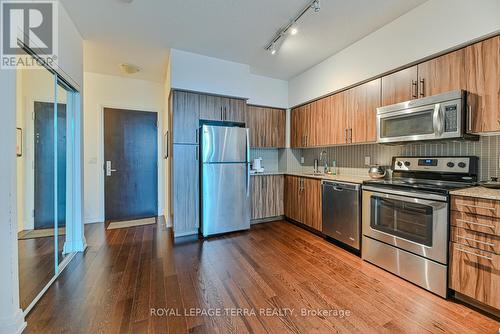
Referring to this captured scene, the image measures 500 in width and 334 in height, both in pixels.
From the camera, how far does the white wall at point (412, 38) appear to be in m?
1.78

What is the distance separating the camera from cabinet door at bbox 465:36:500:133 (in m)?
1.73

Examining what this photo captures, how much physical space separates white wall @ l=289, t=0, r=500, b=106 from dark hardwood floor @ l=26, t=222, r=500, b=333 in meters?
2.28

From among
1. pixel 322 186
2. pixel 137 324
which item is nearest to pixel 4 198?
pixel 137 324

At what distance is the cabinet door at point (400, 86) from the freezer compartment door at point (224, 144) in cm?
196

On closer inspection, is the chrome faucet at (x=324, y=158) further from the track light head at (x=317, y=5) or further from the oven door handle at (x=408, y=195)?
the track light head at (x=317, y=5)

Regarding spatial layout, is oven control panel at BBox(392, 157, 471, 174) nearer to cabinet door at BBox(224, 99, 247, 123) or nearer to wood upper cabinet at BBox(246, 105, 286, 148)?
wood upper cabinet at BBox(246, 105, 286, 148)

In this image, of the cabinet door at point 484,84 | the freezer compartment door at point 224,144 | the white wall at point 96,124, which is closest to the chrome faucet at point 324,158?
the freezer compartment door at point 224,144

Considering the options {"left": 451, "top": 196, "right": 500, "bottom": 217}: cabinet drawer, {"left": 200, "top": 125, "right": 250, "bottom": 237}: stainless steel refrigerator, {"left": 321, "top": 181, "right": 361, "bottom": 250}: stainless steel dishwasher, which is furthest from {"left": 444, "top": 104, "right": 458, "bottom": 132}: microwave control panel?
{"left": 200, "top": 125, "right": 250, "bottom": 237}: stainless steel refrigerator

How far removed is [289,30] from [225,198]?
2.44 meters

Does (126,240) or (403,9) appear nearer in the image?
(403,9)

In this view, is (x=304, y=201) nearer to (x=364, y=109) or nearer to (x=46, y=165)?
(x=364, y=109)

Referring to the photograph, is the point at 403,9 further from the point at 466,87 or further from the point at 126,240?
the point at 126,240

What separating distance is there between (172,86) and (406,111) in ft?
9.58

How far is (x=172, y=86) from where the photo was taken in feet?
9.90
